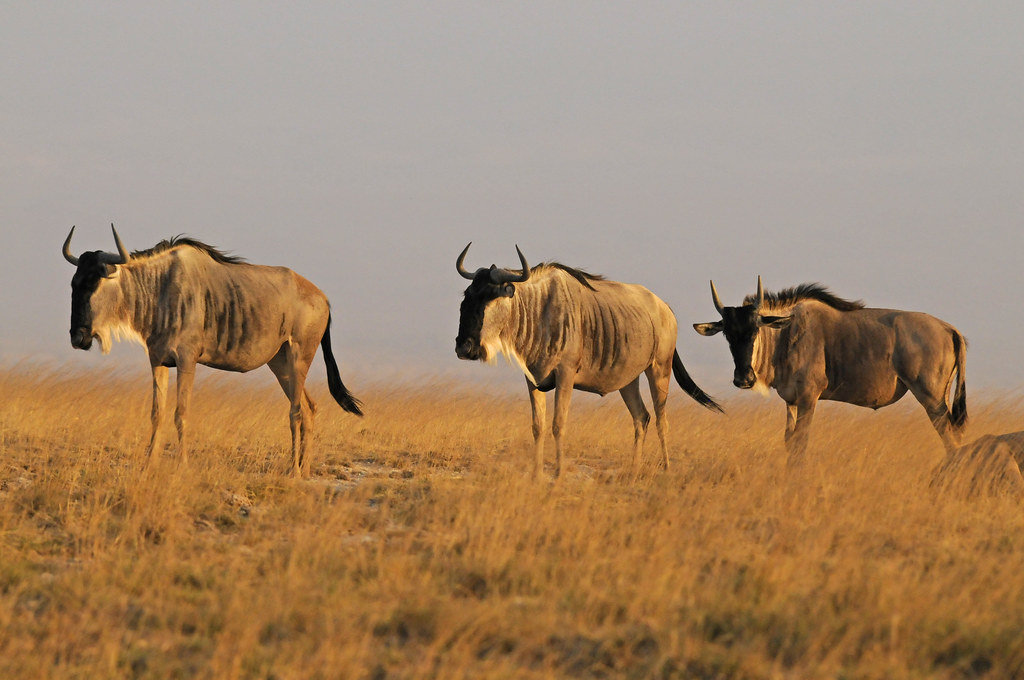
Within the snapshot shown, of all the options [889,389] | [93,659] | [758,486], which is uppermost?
[889,389]

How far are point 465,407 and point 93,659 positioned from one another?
443 inches

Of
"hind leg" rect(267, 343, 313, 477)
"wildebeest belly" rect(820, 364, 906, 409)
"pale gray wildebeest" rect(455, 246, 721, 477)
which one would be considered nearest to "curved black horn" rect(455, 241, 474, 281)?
"pale gray wildebeest" rect(455, 246, 721, 477)

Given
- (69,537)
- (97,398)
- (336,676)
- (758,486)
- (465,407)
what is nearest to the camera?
(336,676)

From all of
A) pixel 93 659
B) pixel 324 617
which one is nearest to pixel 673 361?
pixel 324 617

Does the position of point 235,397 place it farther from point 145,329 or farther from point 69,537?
point 69,537

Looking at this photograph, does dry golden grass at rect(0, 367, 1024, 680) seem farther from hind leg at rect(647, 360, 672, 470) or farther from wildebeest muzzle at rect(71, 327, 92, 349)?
wildebeest muzzle at rect(71, 327, 92, 349)

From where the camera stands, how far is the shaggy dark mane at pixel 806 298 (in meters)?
11.9

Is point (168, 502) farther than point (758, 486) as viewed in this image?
No

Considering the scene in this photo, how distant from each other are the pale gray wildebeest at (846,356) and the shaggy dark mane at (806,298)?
1 cm

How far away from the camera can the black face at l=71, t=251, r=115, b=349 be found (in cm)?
1063

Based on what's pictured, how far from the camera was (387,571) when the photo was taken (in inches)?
256

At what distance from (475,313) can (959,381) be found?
5736 millimetres

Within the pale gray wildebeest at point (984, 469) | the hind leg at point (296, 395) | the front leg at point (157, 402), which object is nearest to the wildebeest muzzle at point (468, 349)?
the hind leg at point (296, 395)

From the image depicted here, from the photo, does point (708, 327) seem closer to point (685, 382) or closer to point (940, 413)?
point (685, 382)
